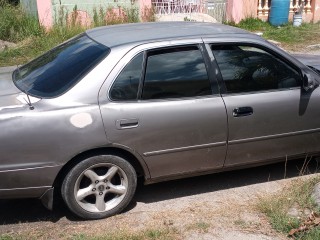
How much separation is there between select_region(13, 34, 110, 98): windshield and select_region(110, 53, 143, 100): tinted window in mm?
229

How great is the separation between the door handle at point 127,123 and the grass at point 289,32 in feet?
27.1

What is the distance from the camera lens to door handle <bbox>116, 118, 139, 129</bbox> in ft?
11.8

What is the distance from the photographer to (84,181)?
3.70 meters

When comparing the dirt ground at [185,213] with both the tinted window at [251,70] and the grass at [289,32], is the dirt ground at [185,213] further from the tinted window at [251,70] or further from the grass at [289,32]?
the grass at [289,32]

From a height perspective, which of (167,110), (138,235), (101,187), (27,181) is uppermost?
(167,110)

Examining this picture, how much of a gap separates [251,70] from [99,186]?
67.1 inches

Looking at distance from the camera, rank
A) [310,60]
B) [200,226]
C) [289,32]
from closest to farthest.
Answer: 1. [200,226]
2. [310,60]
3. [289,32]

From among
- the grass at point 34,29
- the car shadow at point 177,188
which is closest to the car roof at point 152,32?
the car shadow at point 177,188

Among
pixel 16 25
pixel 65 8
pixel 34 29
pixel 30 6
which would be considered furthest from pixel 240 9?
pixel 16 25

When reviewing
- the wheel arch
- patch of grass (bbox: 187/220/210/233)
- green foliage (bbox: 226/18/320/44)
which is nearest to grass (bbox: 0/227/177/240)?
patch of grass (bbox: 187/220/210/233)

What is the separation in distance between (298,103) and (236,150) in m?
0.73

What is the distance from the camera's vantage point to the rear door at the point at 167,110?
3.64 m

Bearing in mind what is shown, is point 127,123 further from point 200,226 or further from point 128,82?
point 200,226

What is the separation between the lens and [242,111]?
397cm
